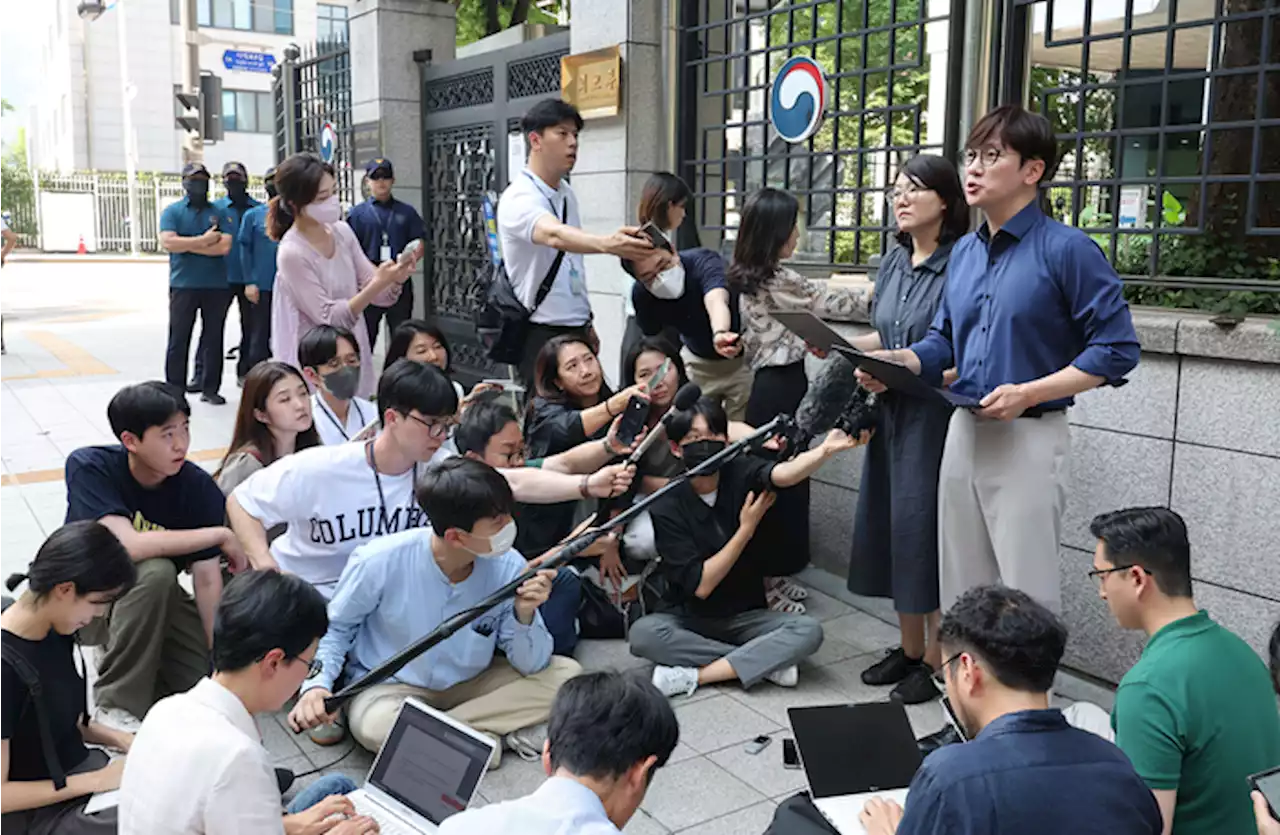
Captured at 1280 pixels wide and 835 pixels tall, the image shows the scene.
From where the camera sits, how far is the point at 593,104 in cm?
679

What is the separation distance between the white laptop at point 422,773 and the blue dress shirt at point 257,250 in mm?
6765

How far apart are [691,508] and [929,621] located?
1019 millimetres

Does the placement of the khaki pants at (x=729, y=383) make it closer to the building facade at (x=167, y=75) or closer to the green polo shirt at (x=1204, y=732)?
the green polo shirt at (x=1204, y=732)

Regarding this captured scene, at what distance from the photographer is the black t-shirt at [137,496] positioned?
376 cm

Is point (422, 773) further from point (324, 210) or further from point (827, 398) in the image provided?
point (324, 210)

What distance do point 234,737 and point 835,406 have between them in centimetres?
285

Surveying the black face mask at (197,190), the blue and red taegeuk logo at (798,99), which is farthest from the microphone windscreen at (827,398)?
the black face mask at (197,190)

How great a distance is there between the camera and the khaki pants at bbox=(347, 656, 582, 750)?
3633 mm

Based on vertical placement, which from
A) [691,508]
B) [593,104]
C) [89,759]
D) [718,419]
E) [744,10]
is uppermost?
[744,10]

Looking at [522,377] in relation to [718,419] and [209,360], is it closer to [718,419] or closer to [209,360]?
[718,419]

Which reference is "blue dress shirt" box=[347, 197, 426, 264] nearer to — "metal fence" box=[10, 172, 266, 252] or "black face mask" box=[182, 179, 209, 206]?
"black face mask" box=[182, 179, 209, 206]

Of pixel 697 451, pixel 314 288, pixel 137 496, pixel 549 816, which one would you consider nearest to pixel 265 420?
pixel 137 496

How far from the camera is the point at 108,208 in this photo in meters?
32.8

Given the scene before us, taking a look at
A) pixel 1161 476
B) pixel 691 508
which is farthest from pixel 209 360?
pixel 1161 476
